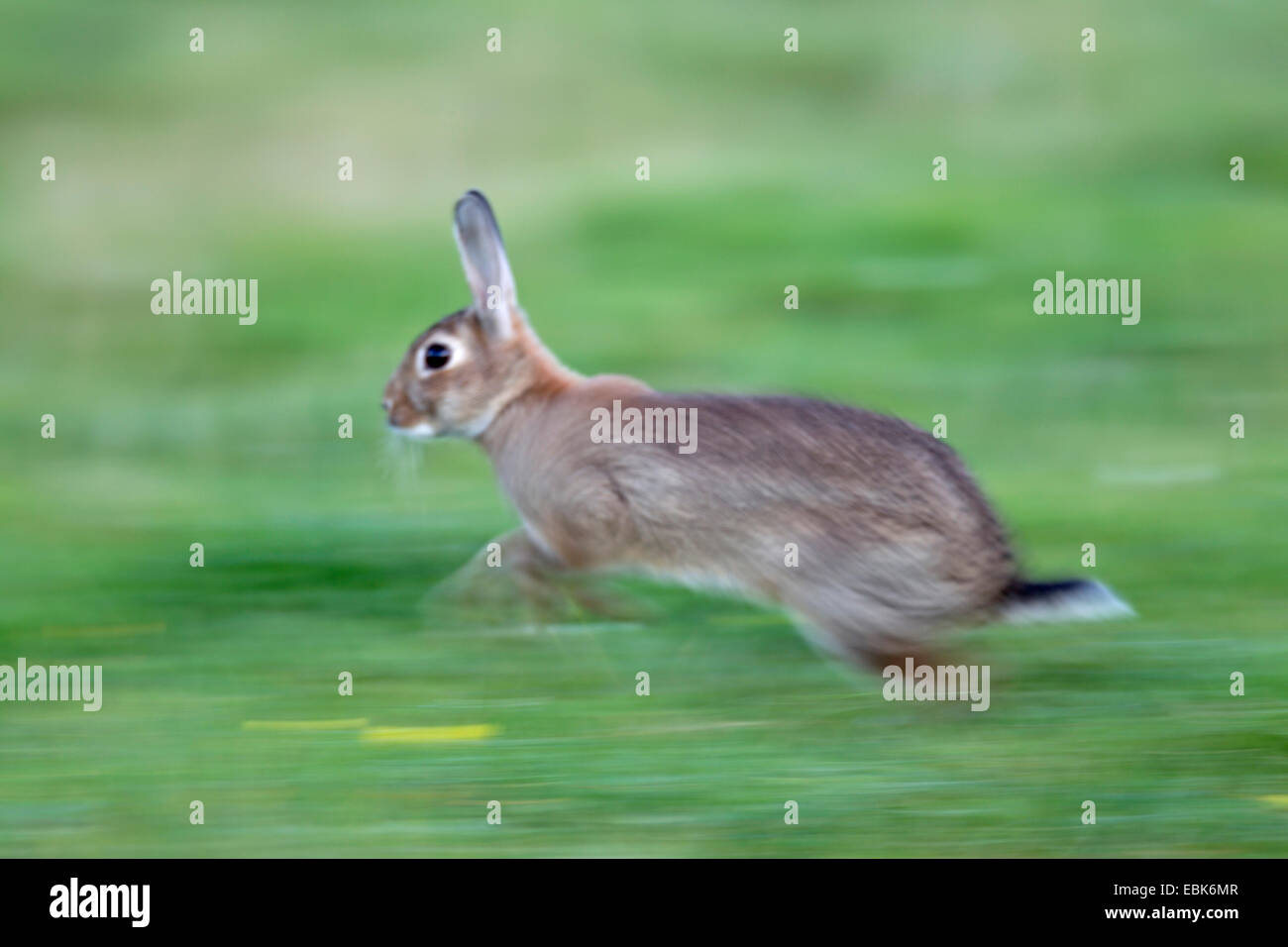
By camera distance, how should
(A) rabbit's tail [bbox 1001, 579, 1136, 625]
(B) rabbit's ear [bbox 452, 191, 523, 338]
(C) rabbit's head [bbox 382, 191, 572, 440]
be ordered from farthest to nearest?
1. (C) rabbit's head [bbox 382, 191, 572, 440]
2. (B) rabbit's ear [bbox 452, 191, 523, 338]
3. (A) rabbit's tail [bbox 1001, 579, 1136, 625]

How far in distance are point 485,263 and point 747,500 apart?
128cm

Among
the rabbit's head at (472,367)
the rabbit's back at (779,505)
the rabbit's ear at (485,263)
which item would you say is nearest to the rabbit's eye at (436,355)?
the rabbit's head at (472,367)

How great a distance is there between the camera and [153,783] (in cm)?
538

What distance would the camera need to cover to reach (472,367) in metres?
6.78

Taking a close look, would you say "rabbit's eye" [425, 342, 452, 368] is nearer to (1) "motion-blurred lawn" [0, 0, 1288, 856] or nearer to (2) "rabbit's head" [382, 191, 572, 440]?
(2) "rabbit's head" [382, 191, 572, 440]

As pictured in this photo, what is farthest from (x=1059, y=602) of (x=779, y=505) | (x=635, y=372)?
→ (x=635, y=372)

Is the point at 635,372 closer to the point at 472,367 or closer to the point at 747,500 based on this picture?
the point at 472,367

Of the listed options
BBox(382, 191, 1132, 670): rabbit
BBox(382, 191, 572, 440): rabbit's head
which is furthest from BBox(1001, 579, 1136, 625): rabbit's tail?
BBox(382, 191, 572, 440): rabbit's head

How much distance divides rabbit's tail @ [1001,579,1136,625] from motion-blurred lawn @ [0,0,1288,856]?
0.71ft

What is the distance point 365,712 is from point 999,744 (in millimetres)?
1693

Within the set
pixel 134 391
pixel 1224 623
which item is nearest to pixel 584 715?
pixel 1224 623

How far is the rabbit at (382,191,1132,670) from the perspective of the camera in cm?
585

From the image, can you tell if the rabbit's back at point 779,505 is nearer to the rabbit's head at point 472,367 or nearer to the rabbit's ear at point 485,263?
the rabbit's head at point 472,367

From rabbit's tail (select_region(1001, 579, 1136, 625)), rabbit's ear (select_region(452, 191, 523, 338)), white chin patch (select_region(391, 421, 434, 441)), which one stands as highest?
rabbit's ear (select_region(452, 191, 523, 338))
